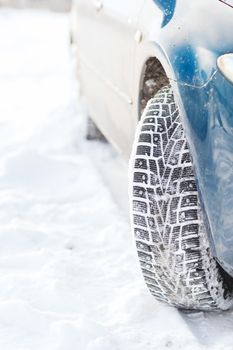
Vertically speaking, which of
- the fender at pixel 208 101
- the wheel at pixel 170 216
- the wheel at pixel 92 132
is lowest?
the wheel at pixel 92 132

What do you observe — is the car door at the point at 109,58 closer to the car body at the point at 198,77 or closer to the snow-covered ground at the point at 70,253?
the car body at the point at 198,77

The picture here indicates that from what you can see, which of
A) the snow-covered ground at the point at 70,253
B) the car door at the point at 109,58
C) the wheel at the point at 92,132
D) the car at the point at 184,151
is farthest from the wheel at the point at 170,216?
the wheel at the point at 92,132

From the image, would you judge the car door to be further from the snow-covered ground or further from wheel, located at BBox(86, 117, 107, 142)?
wheel, located at BBox(86, 117, 107, 142)

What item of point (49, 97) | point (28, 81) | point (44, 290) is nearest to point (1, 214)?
point (44, 290)

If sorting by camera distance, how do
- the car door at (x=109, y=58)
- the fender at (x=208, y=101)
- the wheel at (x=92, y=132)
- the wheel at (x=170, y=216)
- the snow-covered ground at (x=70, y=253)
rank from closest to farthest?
1. the fender at (x=208, y=101)
2. the wheel at (x=170, y=216)
3. the snow-covered ground at (x=70, y=253)
4. the car door at (x=109, y=58)
5. the wheel at (x=92, y=132)

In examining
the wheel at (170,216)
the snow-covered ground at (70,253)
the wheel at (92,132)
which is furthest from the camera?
the wheel at (92,132)

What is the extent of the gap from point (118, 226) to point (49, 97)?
3.50 m

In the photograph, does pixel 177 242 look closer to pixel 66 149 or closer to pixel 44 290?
pixel 44 290

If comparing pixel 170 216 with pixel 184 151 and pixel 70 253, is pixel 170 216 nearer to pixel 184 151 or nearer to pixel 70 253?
pixel 184 151

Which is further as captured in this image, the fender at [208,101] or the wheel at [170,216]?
the wheel at [170,216]

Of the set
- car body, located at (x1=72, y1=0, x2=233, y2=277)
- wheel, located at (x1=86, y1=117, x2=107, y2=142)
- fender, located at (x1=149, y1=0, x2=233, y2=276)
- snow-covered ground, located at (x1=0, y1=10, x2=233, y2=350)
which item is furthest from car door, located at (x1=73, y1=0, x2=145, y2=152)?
wheel, located at (x1=86, y1=117, x2=107, y2=142)

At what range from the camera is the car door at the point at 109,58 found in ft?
10.9

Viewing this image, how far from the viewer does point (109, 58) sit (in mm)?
3750

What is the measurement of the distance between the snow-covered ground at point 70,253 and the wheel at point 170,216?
193mm
